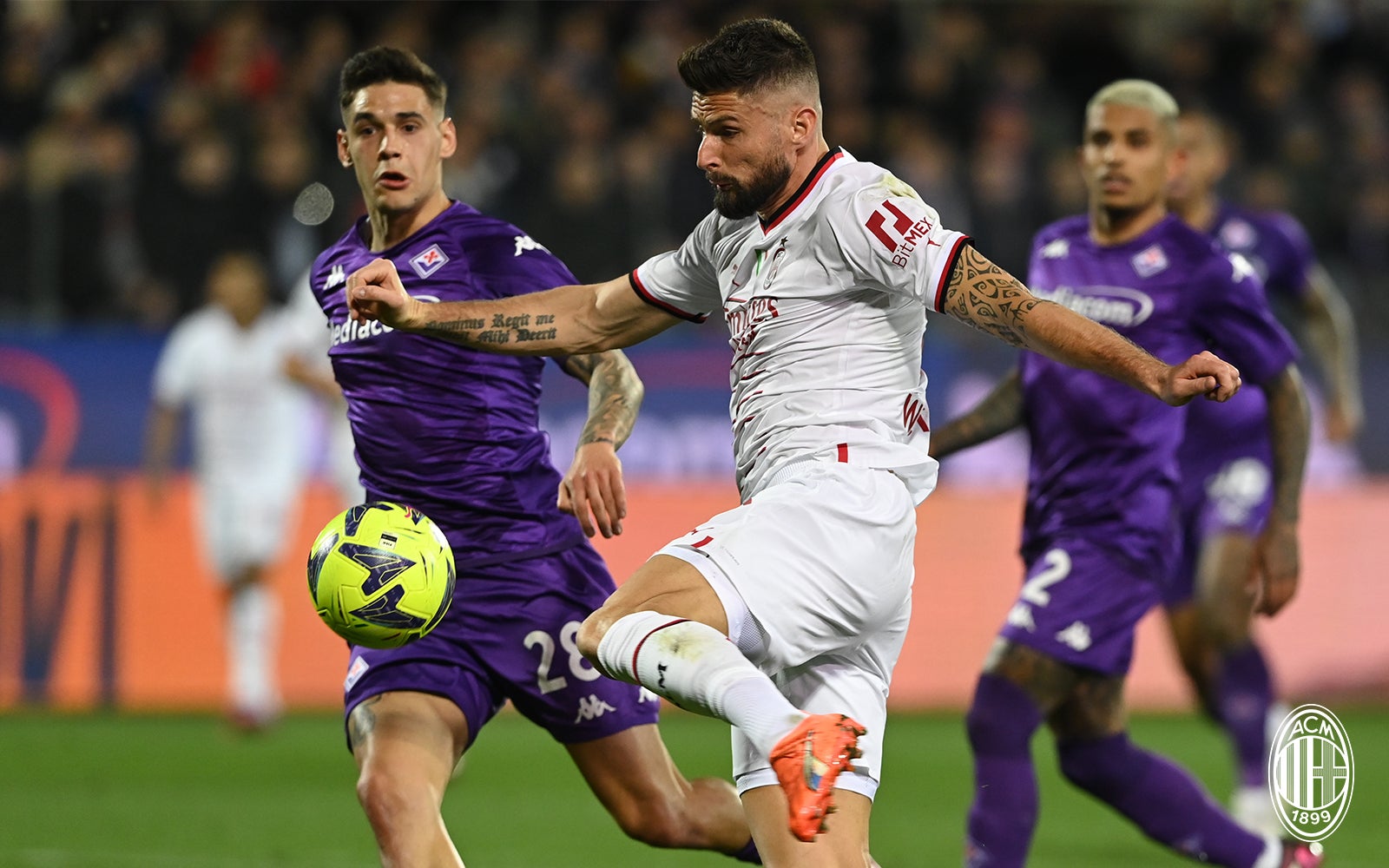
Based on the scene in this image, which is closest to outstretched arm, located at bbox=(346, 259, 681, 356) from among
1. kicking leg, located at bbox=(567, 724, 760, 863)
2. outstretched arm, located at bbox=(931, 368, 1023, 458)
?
kicking leg, located at bbox=(567, 724, 760, 863)

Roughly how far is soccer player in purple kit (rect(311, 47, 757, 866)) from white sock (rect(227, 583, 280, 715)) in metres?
6.80

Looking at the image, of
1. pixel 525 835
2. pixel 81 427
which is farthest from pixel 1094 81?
pixel 525 835

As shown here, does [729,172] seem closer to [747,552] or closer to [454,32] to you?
[747,552]

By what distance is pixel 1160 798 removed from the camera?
6105mm

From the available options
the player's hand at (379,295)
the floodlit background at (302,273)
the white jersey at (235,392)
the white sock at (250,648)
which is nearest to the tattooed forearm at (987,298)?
the player's hand at (379,295)

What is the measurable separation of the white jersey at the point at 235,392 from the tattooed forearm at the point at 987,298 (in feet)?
29.2

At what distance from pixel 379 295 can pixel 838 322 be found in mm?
1189

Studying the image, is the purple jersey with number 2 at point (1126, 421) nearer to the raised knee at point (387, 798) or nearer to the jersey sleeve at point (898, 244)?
the jersey sleeve at point (898, 244)

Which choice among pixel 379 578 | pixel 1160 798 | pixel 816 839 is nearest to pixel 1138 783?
pixel 1160 798

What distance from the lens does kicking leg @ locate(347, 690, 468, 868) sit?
4812 millimetres

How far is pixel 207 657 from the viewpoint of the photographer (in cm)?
1310

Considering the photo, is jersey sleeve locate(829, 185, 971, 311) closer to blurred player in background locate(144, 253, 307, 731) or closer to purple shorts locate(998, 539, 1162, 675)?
purple shorts locate(998, 539, 1162, 675)

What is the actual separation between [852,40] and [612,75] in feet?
7.66

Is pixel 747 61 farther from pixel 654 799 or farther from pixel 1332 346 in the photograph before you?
pixel 1332 346
